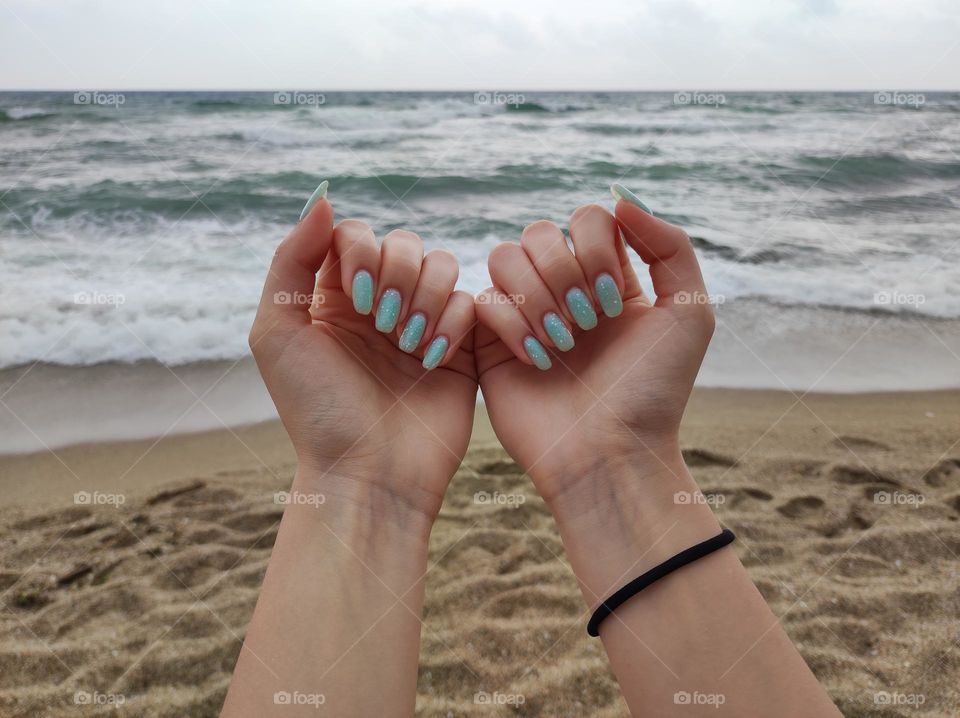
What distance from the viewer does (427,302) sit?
1.66m

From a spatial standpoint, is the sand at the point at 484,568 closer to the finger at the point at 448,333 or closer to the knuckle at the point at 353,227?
the finger at the point at 448,333

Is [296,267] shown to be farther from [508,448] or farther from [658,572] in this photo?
[658,572]

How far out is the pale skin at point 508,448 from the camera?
1.34m

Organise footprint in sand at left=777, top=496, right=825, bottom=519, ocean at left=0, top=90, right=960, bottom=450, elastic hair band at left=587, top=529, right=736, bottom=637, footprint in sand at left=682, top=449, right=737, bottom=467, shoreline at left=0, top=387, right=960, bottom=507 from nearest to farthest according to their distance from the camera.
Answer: elastic hair band at left=587, top=529, right=736, bottom=637
footprint in sand at left=777, top=496, right=825, bottom=519
shoreline at left=0, top=387, right=960, bottom=507
footprint in sand at left=682, top=449, right=737, bottom=467
ocean at left=0, top=90, right=960, bottom=450

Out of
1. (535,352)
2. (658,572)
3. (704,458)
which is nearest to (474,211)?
(704,458)

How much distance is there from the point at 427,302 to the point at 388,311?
0.35ft

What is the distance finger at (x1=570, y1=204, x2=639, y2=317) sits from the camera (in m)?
1.62

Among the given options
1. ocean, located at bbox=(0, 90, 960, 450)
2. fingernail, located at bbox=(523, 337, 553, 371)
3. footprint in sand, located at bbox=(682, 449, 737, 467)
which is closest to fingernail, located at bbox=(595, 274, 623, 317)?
fingernail, located at bbox=(523, 337, 553, 371)

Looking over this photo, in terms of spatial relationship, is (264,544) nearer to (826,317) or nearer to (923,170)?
(826,317)

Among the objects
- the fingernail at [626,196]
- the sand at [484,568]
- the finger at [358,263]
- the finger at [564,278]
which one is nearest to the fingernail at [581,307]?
the finger at [564,278]

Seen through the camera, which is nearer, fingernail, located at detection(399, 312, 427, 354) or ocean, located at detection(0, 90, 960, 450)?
fingernail, located at detection(399, 312, 427, 354)

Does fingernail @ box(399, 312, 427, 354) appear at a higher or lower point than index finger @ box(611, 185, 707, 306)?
lower

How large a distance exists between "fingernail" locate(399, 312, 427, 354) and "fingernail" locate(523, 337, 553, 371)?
0.28m

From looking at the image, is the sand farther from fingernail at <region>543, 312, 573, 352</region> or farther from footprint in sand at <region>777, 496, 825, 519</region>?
fingernail at <region>543, 312, 573, 352</region>
